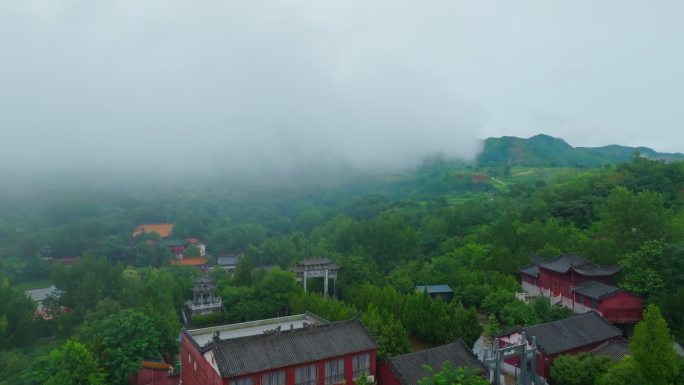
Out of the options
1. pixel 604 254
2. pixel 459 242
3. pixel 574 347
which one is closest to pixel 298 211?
pixel 459 242

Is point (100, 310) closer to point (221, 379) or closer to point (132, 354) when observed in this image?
point (132, 354)

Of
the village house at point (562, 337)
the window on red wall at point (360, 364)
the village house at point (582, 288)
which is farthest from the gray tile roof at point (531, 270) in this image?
the window on red wall at point (360, 364)

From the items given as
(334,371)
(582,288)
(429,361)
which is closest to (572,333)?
(582,288)

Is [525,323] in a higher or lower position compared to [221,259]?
higher

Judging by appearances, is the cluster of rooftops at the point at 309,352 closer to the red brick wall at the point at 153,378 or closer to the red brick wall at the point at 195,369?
the red brick wall at the point at 195,369

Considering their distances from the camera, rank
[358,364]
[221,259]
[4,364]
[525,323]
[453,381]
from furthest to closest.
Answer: [221,259] → [4,364] → [525,323] → [358,364] → [453,381]
